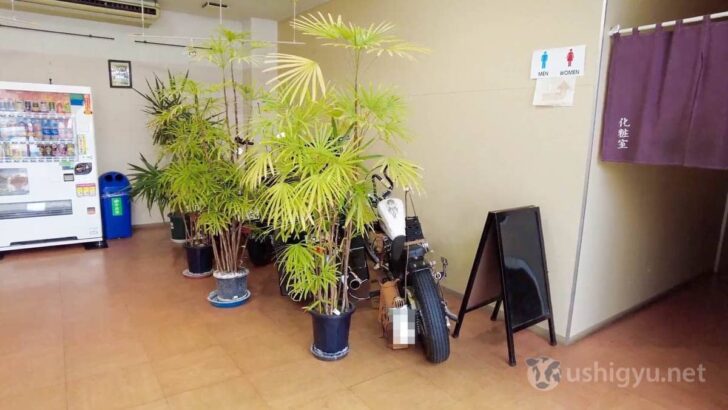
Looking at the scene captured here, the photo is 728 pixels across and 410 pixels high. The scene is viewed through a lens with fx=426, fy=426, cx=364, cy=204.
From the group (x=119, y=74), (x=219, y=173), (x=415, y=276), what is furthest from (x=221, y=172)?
(x=119, y=74)

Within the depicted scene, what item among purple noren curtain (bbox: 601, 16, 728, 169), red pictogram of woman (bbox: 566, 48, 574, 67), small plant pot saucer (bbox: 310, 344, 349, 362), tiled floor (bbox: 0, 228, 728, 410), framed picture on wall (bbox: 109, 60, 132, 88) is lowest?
tiled floor (bbox: 0, 228, 728, 410)

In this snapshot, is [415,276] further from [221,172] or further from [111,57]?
[111,57]

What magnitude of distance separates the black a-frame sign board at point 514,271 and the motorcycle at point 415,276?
305 millimetres

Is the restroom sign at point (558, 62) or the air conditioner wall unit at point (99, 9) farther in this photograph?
the air conditioner wall unit at point (99, 9)

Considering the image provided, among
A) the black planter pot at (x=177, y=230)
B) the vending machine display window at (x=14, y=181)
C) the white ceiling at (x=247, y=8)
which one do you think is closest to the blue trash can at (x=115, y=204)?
the black planter pot at (x=177, y=230)

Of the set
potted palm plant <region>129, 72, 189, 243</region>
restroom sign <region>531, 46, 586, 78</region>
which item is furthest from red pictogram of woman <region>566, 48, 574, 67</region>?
potted palm plant <region>129, 72, 189, 243</region>

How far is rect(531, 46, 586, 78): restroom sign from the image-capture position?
2656 millimetres

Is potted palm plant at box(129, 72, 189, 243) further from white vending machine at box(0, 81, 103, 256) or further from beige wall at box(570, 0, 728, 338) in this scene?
beige wall at box(570, 0, 728, 338)

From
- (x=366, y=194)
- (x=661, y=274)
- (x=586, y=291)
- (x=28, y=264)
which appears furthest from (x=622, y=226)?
(x=28, y=264)

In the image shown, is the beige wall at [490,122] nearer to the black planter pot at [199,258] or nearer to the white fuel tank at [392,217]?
the white fuel tank at [392,217]

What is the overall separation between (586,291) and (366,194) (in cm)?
175

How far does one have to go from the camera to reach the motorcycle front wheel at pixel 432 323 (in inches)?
100

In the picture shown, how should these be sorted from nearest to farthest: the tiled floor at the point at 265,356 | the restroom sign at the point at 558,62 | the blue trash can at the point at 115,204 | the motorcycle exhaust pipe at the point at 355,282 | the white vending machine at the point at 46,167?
the tiled floor at the point at 265,356 < the restroom sign at the point at 558,62 < the motorcycle exhaust pipe at the point at 355,282 < the white vending machine at the point at 46,167 < the blue trash can at the point at 115,204

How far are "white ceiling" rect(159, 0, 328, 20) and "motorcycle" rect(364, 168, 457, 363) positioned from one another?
3.44 metres
